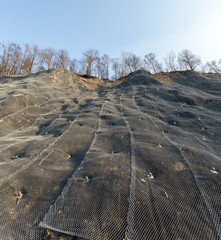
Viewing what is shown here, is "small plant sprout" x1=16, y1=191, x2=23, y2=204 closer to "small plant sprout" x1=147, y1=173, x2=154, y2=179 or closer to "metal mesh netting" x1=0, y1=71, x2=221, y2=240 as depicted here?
"metal mesh netting" x1=0, y1=71, x2=221, y2=240

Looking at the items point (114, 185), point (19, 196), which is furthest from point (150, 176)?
point (19, 196)

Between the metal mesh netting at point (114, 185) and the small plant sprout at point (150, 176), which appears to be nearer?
the metal mesh netting at point (114, 185)

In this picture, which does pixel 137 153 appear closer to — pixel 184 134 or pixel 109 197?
pixel 109 197

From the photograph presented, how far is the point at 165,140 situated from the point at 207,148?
65 centimetres

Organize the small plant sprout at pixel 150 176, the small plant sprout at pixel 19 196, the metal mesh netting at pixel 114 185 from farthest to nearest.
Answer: the small plant sprout at pixel 150 176, the small plant sprout at pixel 19 196, the metal mesh netting at pixel 114 185

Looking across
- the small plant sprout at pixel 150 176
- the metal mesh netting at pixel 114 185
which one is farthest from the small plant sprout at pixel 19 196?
the small plant sprout at pixel 150 176

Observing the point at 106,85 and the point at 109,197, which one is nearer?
the point at 109,197

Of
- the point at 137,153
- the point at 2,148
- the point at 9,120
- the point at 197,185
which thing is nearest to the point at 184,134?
the point at 137,153

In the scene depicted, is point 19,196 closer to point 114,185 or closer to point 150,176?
point 114,185

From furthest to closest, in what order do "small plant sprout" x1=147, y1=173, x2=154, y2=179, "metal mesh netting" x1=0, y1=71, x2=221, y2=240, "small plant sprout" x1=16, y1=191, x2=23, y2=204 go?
1. "small plant sprout" x1=147, y1=173, x2=154, y2=179
2. "small plant sprout" x1=16, y1=191, x2=23, y2=204
3. "metal mesh netting" x1=0, y1=71, x2=221, y2=240

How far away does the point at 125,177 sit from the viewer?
145 cm

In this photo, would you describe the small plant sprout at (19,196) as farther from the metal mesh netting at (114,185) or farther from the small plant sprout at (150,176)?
the small plant sprout at (150,176)

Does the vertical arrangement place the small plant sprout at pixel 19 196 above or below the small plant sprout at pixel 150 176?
below

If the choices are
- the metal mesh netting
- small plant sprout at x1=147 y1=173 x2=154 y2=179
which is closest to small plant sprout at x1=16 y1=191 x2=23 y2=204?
the metal mesh netting
